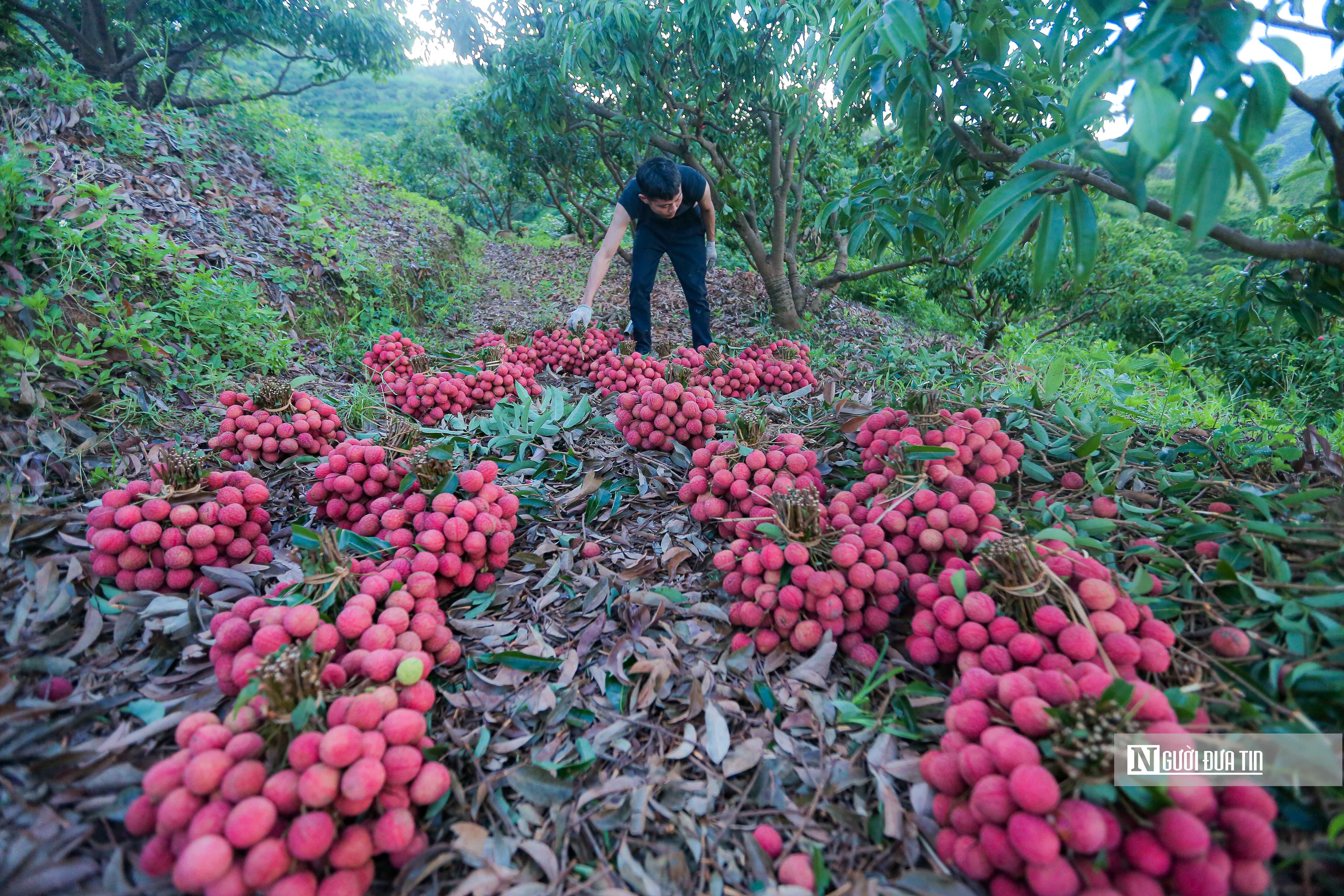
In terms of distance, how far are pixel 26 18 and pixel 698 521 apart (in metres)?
9.66

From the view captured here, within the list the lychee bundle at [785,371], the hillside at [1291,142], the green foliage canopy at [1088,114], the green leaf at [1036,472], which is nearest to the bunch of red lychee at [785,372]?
the lychee bundle at [785,371]

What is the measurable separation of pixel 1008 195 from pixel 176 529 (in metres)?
2.57

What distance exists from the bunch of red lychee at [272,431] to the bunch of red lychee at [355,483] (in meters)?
0.45

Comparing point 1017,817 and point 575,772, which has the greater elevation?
point 1017,817

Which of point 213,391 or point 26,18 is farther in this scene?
point 26,18

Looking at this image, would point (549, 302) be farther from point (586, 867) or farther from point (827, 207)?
point (586, 867)

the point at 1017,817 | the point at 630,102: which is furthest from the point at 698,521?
the point at 630,102

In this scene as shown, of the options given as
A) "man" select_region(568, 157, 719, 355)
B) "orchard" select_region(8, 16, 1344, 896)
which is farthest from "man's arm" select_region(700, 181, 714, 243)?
"orchard" select_region(8, 16, 1344, 896)

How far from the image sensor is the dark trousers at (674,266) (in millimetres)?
4250

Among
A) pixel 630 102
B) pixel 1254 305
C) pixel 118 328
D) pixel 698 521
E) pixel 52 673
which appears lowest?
pixel 52 673

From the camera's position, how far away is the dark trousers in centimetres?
425

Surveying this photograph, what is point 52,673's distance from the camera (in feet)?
4.50

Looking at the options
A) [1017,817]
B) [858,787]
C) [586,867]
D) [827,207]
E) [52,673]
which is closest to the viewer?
[1017,817]

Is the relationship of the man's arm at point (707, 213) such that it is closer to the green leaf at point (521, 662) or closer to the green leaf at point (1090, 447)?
the green leaf at point (1090, 447)
